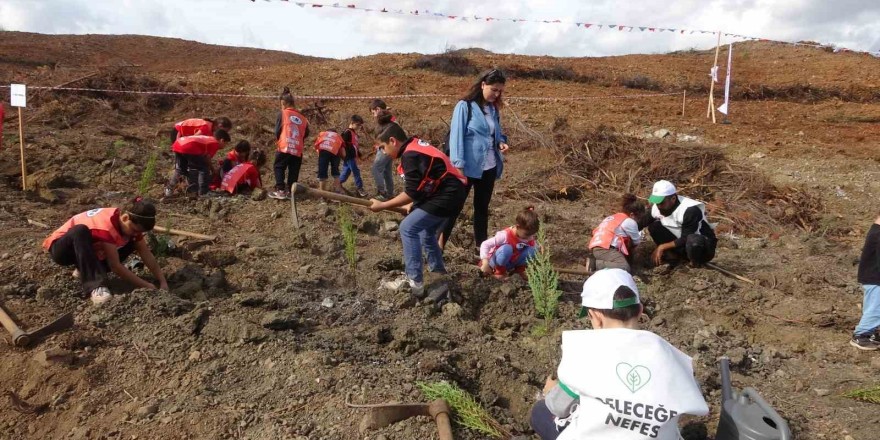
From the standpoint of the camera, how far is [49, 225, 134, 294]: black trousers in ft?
13.4

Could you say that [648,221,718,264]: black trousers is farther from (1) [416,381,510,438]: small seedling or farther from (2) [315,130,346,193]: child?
(2) [315,130,346,193]: child

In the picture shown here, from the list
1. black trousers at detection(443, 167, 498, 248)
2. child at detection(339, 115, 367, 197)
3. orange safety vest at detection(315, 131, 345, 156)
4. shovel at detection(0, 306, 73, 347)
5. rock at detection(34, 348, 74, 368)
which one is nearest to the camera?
rock at detection(34, 348, 74, 368)

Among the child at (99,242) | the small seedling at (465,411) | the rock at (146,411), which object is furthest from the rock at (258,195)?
the small seedling at (465,411)

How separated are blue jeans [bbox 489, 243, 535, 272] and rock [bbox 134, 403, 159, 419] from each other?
9.62 feet

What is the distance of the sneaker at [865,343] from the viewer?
4.31m

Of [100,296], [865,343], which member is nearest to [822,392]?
[865,343]

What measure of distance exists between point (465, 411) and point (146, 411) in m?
1.65

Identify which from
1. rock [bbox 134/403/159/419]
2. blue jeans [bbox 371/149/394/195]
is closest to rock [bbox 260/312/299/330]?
rock [bbox 134/403/159/419]

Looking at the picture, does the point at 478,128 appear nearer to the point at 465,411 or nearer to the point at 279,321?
the point at 279,321

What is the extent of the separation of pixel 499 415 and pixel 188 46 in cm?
2495

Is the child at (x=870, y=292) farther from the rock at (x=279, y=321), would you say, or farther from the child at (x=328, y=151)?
the child at (x=328, y=151)

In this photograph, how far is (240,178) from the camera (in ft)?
24.1

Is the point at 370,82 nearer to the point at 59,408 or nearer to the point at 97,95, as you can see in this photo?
the point at 97,95

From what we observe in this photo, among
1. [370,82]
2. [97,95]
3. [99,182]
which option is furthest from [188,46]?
[99,182]
